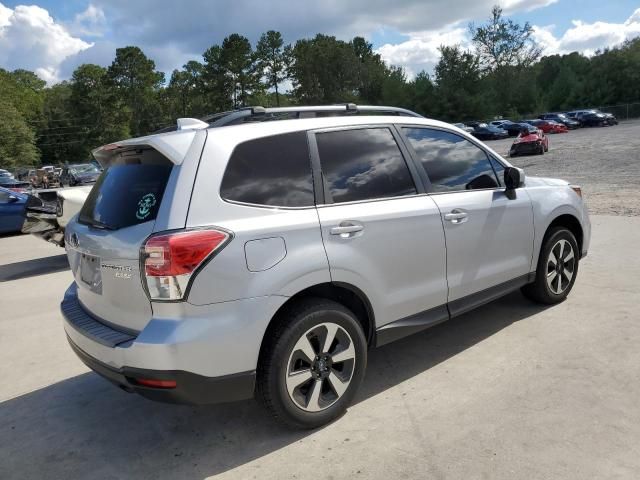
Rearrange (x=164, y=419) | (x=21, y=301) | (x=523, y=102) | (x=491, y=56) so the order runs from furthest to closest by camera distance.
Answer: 1. (x=491, y=56)
2. (x=523, y=102)
3. (x=21, y=301)
4. (x=164, y=419)

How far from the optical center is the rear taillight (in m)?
2.71

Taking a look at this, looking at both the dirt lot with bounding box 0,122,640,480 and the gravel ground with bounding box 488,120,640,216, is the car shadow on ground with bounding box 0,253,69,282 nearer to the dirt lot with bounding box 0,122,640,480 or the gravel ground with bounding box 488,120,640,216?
the dirt lot with bounding box 0,122,640,480

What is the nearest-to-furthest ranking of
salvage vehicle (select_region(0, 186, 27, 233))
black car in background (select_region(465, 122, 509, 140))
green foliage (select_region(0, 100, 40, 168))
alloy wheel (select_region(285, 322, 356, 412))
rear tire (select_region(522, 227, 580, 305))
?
alloy wheel (select_region(285, 322, 356, 412)) → rear tire (select_region(522, 227, 580, 305)) → salvage vehicle (select_region(0, 186, 27, 233)) → black car in background (select_region(465, 122, 509, 140)) → green foliage (select_region(0, 100, 40, 168))

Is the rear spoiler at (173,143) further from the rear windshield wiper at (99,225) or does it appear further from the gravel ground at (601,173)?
the gravel ground at (601,173)

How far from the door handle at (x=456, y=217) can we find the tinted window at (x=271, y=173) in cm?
115

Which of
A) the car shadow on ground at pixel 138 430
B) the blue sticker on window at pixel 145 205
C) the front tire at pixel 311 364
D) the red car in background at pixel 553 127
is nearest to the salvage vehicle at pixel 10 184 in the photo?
the car shadow on ground at pixel 138 430

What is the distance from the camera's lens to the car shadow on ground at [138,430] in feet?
10.0

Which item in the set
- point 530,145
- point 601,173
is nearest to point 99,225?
point 601,173

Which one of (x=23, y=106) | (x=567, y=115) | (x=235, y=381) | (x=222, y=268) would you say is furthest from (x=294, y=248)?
(x=23, y=106)

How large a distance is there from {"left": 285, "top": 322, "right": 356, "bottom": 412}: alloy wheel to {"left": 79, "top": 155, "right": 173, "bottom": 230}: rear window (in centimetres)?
113

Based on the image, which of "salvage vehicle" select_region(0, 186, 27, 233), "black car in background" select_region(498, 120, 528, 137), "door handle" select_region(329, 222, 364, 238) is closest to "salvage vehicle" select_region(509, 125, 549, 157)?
"salvage vehicle" select_region(0, 186, 27, 233)

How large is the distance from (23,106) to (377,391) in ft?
343

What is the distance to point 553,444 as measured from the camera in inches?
115

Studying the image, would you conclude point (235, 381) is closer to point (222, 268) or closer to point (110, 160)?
point (222, 268)
